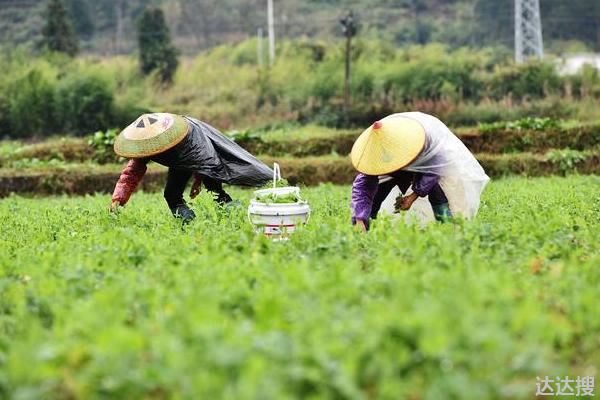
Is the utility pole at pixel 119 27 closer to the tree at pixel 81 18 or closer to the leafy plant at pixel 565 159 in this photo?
the tree at pixel 81 18

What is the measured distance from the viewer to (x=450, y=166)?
21.6 feet

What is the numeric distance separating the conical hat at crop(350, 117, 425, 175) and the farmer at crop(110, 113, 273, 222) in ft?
4.89

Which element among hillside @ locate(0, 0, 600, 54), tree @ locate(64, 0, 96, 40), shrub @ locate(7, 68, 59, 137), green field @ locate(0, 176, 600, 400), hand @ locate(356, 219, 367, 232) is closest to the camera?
green field @ locate(0, 176, 600, 400)

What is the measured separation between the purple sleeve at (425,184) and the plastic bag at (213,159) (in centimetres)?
168

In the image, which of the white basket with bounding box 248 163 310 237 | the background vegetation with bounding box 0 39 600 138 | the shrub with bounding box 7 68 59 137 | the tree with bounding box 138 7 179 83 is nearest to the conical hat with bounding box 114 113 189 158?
the white basket with bounding box 248 163 310 237

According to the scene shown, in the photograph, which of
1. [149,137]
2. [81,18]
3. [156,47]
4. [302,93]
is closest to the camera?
[149,137]

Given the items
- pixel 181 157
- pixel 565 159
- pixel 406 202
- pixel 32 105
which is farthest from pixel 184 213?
pixel 32 105

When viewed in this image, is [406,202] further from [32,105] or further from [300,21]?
[300,21]

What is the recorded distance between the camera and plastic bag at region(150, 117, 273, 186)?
7301mm

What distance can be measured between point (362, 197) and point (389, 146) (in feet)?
1.51

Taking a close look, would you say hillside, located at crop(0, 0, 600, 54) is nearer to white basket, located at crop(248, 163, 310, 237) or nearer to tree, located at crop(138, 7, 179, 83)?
tree, located at crop(138, 7, 179, 83)

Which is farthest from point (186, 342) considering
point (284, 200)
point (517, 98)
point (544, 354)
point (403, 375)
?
point (517, 98)

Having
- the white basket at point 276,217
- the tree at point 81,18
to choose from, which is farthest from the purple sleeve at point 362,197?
the tree at point 81,18

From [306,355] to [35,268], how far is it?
87.7 inches
